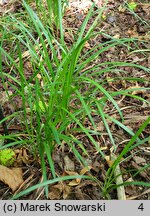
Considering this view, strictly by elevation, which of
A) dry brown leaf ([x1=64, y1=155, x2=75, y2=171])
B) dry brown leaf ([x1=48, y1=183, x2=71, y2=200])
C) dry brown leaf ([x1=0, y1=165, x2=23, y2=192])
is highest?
dry brown leaf ([x1=0, y1=165, x2=23, y2=192])

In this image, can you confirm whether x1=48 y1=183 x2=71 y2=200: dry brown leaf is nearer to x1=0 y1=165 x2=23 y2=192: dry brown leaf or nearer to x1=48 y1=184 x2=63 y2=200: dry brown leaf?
x1=48 y1=184 x2=63 y2=200: dry brown leaf

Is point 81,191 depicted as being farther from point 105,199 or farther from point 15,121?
point 15,121

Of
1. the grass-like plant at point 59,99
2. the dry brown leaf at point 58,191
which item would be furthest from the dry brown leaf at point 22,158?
the dry brown leaf at point 58,191

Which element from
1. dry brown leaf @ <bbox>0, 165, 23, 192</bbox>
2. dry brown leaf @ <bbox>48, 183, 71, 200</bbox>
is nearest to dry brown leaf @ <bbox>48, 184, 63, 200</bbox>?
dry brown leaf @ <bbox>48, 183, 71, 200</bbox>

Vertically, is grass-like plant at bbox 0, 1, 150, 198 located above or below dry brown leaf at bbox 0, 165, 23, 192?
above

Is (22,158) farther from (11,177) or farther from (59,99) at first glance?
(59,99)

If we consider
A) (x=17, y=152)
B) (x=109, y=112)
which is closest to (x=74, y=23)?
(x=109, y=112)

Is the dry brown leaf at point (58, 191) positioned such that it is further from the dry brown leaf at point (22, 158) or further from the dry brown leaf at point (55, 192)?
the dry brown leaf at point (22, 158)

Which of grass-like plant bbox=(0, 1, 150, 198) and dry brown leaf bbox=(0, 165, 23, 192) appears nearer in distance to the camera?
grass-like plant bbox=(0, 1, 150, 198)

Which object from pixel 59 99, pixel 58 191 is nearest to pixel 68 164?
pixel 58 191
